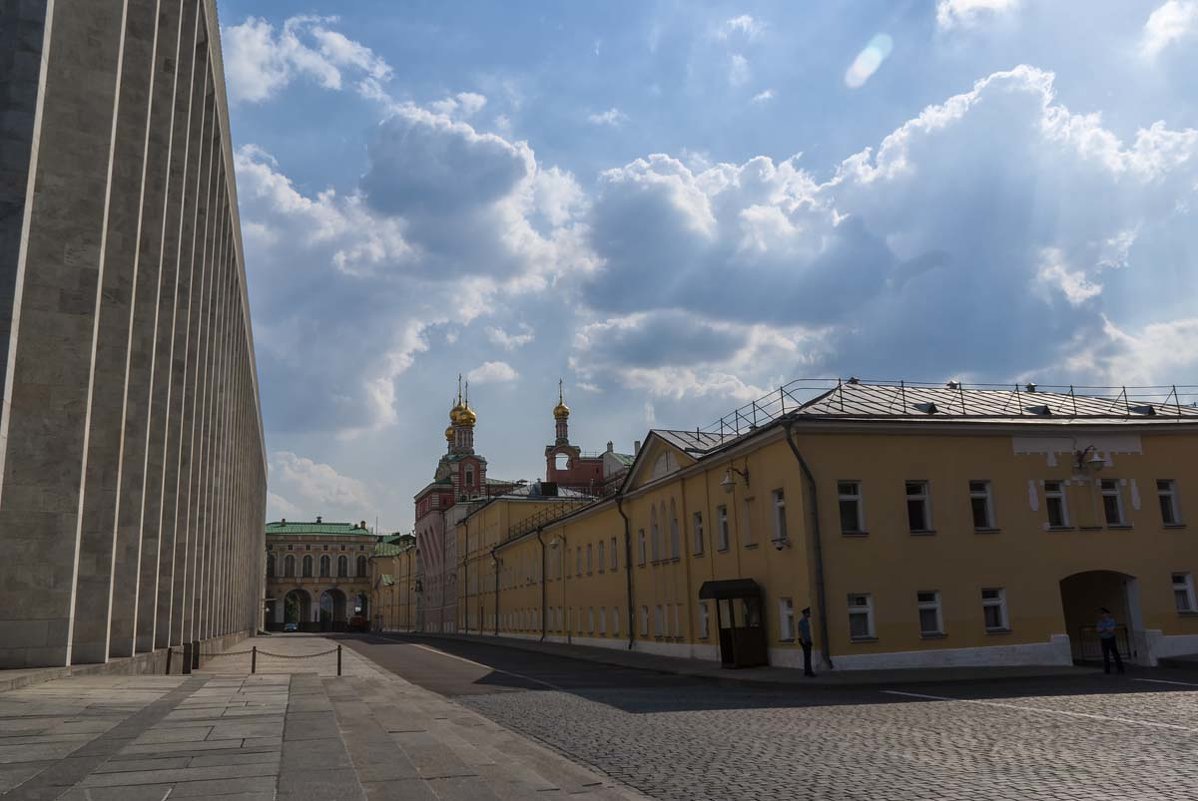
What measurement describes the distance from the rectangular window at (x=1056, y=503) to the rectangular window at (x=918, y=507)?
Result: 155 inches

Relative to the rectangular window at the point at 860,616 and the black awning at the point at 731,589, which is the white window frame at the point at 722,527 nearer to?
the black awning at the point at 731,589

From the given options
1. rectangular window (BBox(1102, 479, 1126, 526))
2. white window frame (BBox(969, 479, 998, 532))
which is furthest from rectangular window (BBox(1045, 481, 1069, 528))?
white window frame (BBox(969, 479, 998, 532))

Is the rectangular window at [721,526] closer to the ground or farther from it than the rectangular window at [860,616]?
farther from it

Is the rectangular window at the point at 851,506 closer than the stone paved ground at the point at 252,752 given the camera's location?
No

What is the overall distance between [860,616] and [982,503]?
5337 millimetres

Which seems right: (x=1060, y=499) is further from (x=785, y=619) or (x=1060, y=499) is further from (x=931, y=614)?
(x=785, y=619)

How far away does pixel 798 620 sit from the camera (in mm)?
23906

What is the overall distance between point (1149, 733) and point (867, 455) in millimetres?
13190

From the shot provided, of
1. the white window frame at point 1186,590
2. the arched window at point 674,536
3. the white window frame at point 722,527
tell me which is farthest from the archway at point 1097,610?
the arched window at point 674,536

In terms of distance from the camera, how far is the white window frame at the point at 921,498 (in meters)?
25.2

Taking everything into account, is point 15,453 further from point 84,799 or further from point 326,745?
point 84,799

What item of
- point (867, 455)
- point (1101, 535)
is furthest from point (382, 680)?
point (1101, 535)

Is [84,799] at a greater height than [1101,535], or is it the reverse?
[1101,535]

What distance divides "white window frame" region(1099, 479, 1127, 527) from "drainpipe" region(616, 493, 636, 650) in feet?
56.9
